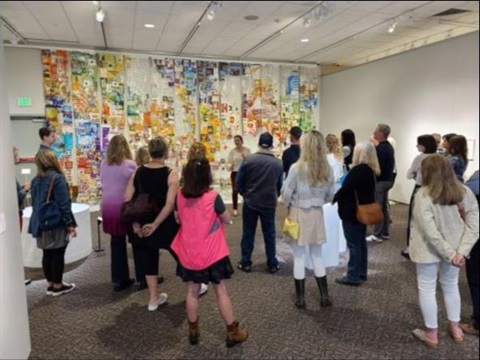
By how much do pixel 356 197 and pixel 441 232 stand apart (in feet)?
3.80

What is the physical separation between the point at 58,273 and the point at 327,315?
99.4 inches

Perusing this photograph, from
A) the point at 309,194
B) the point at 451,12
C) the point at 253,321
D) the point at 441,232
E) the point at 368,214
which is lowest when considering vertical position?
the point at 253,321

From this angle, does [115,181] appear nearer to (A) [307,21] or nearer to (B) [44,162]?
(B) [44,162]

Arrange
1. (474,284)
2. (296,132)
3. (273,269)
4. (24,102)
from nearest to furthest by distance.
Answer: (474,284)
(273,269)
(296,132)
(24,102)

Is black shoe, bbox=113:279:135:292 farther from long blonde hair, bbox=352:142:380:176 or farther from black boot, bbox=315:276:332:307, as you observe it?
long blonde hair, bbox=352:142:380:176

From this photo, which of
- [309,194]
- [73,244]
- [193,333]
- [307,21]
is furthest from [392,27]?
[73,244]

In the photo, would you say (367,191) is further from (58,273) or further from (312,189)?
(58,273)

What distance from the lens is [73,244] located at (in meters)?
4.34

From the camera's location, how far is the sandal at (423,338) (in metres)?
2.46

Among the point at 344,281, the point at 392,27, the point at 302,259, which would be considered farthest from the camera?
the point at 344,281

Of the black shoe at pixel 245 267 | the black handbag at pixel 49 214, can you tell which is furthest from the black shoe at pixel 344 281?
the black handbag at pixel 49 214

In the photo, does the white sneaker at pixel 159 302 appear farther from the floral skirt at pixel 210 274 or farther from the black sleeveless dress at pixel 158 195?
the floral skirt at pixel 210 274

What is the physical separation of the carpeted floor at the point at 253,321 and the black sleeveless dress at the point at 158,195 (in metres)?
0.66

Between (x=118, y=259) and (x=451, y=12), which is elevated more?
(x=451, y=12)
